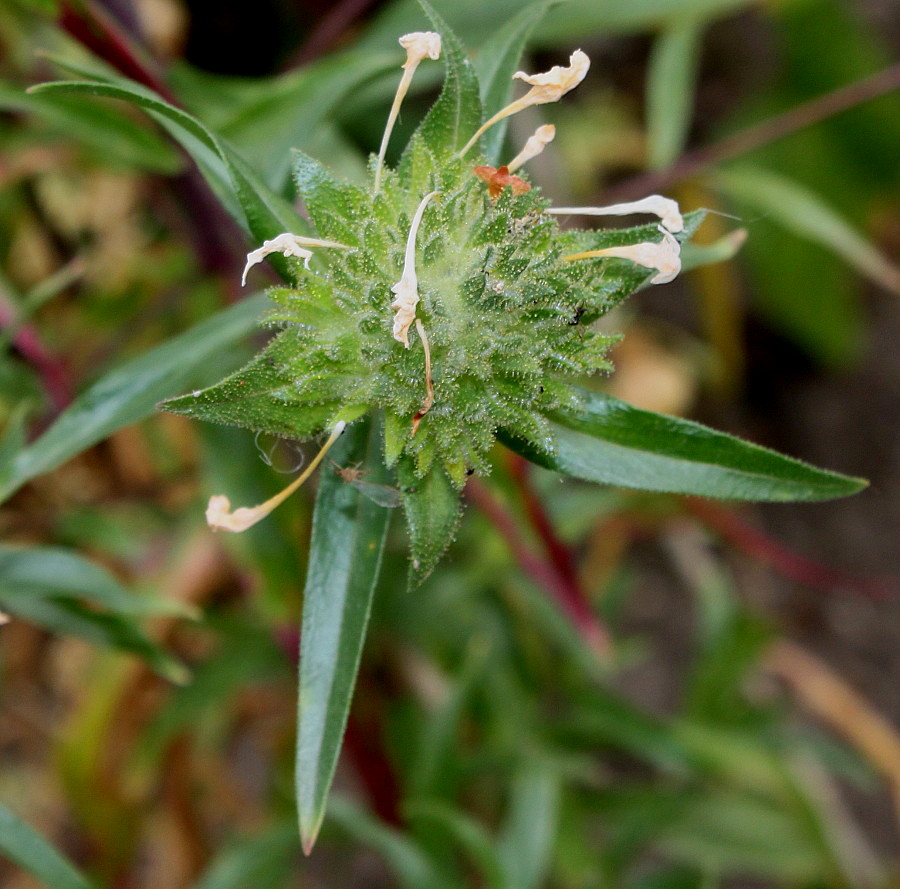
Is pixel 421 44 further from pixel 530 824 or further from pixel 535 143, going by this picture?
pixel 530 824

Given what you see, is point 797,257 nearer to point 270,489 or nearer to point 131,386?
point 270,489

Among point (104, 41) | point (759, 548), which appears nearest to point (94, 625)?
point (104, 41)

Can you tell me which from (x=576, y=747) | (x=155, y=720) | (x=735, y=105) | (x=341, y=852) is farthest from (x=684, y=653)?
(x=735, y=105)

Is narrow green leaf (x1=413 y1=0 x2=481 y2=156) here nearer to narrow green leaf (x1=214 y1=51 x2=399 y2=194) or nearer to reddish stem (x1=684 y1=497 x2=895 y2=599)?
narrow green leaf (x1=214 y1=51 x2=399 y2=194)

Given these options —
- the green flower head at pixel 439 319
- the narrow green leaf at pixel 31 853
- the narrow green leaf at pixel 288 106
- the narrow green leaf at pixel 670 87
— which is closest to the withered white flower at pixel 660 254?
the green flower head at pixel 439 319

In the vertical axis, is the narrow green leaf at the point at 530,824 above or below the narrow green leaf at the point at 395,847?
below

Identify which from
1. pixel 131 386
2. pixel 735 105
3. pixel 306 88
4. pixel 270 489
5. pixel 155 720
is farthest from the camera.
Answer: pixel 735 105

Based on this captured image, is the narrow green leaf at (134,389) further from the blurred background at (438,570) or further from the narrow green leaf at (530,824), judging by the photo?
the narrow green leaf at (530,824)
